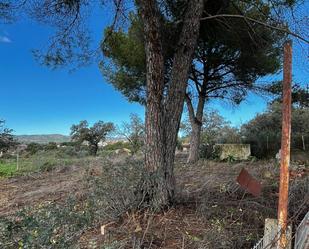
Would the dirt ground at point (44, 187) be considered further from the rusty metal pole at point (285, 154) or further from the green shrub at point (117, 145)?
the green shrub at point (117, 145)

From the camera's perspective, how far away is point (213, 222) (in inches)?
149

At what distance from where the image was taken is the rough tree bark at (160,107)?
4.17 metres

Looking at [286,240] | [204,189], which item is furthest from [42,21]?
[286,240]

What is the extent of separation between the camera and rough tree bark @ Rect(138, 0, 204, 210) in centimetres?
417

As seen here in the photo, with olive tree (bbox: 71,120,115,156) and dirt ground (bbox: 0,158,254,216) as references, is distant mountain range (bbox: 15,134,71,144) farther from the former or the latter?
dirt ground (bbox: 0,158,254,216)

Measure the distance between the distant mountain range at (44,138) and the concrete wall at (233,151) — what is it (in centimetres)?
1306

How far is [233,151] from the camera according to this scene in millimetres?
13070

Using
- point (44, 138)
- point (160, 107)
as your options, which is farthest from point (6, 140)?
point (160, 107)

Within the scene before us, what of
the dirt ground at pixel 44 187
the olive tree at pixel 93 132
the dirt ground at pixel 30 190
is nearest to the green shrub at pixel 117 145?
the olive tree at pixel 93 132

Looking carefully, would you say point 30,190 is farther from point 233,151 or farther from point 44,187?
point 233,151

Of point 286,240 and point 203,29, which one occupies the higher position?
point 203,29

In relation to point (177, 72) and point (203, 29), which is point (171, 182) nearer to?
point (177, 72)

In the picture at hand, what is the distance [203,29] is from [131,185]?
13.9ft

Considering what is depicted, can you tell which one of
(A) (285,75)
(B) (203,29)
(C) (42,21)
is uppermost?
(B) (203,29)
